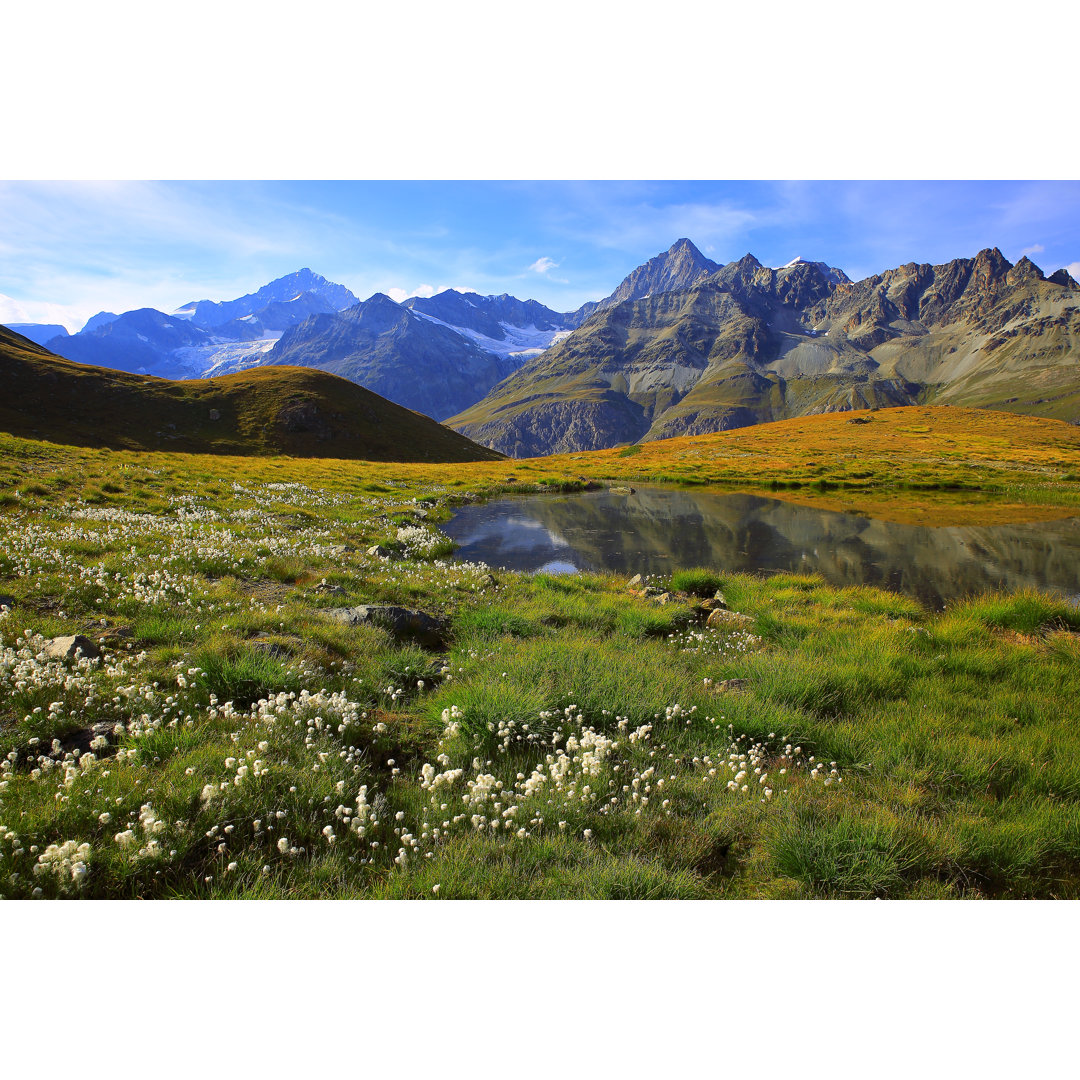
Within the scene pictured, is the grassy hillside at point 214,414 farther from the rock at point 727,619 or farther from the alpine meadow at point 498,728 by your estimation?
the rock at point 727,619

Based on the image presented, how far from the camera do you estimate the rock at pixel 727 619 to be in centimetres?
989

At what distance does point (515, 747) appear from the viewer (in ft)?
17.4

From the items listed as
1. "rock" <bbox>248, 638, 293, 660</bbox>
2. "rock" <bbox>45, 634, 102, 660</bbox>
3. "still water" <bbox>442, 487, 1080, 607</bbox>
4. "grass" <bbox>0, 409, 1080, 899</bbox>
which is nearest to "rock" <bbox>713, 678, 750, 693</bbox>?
"grass" <bbox>0, 409, 1080, 899</bbox>

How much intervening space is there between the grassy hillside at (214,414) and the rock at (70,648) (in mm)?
96244

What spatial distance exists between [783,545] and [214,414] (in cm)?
11292

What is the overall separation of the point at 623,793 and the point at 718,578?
10.2 meters

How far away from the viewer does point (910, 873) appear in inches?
147

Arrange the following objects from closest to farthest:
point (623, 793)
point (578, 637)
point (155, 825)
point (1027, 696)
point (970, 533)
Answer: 1. point (155, 825)
2. point (623, 793)
3. point (1027, 696)
4. point (578, 637)
5. point (970, 533)

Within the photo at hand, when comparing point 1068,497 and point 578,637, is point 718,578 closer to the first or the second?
point 578,637

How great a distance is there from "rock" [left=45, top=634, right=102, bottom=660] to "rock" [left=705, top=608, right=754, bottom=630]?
9.41 m

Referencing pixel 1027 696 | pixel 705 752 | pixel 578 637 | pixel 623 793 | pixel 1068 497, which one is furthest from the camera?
pixel 1068 497

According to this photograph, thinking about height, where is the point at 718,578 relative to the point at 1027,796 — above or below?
above

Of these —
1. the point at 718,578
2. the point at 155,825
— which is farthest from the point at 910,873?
the point at 718,578

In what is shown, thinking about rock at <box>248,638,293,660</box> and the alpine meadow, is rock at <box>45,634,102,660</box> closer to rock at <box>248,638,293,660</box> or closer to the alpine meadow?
the alpine meadow
